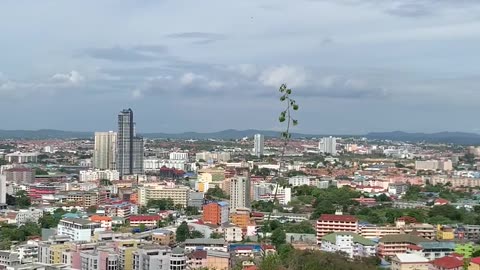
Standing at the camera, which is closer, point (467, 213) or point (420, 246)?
point (420, 246)

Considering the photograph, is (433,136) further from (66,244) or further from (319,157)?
(66,244)

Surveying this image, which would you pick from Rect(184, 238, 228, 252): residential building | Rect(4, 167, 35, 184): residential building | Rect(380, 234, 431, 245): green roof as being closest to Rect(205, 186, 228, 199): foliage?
Rect(4, 167, 35, 184): residential building

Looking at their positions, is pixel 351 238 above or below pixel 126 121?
below

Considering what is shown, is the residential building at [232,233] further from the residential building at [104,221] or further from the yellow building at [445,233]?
the yellow building at [445,233]

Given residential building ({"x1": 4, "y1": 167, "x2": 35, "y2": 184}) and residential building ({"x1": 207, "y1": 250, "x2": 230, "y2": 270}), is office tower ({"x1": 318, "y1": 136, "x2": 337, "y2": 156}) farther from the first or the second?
residential building ({"x1": 207, "y1": 250, "x2": 230, "y2": 270})

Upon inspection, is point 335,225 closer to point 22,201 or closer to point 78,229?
point 78,229

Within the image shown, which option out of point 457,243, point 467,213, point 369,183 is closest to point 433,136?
point 369,183

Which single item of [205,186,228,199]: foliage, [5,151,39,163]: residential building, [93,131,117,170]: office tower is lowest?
[205,186,228,199]: foliage
